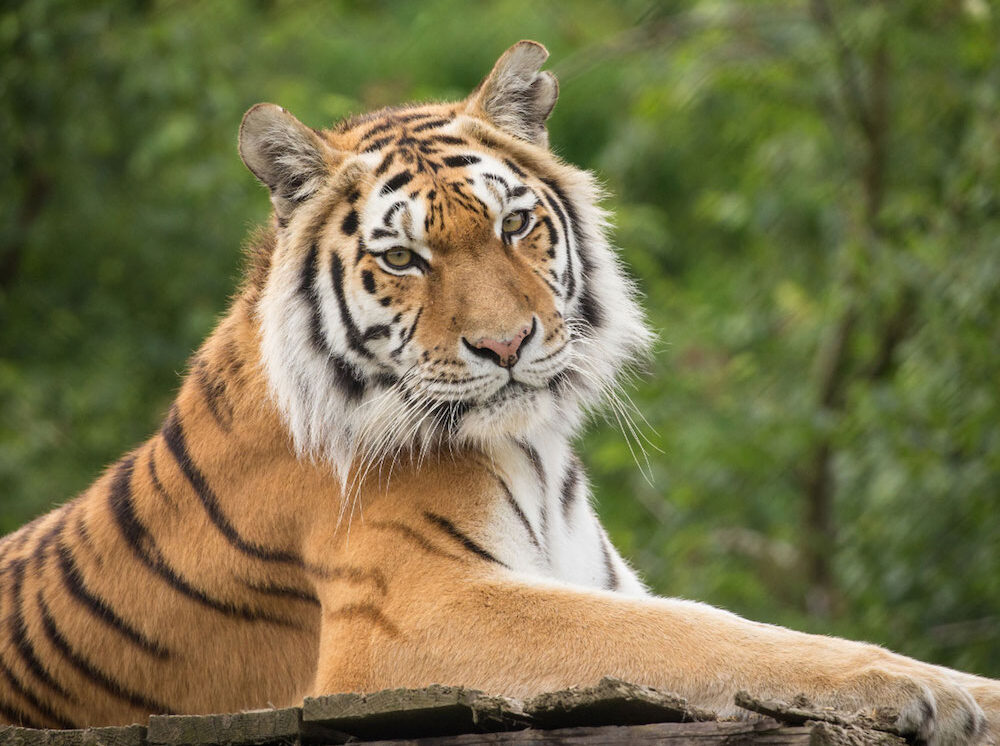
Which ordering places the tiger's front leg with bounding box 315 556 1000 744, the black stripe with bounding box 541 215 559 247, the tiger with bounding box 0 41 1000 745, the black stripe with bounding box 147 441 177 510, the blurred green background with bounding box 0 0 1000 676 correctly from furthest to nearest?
the blurred green background with bounding box 0 0 1000 676 → the black stripe with bounding box 541 215 559 247 → the black stripe with bounding box 147 441 177 510 → the tiger with bounding box 0 41 1000 745 → the tiger's front leg with bounding box 315 556 1000 744

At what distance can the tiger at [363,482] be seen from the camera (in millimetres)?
2850

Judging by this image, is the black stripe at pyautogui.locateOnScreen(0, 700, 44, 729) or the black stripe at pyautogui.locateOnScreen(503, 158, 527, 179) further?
the black stripe at pyautogui.locateOnScreen(503, 158, 527, 179)

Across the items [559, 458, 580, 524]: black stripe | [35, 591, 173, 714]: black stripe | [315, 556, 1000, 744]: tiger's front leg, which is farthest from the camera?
[559, 458, 580, 524]: black stripe

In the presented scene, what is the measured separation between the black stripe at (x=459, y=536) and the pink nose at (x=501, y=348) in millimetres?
375

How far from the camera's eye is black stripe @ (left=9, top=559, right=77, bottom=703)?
3131mm

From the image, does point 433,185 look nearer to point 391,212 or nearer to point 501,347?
point 391,212

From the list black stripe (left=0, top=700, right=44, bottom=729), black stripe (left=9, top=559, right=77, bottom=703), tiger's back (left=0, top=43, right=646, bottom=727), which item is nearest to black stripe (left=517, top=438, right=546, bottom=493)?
tiger's back (left=0, top=43, right=646, bottom=727)

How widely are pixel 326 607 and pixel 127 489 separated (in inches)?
26.1

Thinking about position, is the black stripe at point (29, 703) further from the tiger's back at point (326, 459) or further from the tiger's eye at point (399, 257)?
the tiger's eye at point (399, 257)

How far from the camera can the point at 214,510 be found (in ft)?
10.3

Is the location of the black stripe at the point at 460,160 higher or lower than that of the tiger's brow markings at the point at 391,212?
higher

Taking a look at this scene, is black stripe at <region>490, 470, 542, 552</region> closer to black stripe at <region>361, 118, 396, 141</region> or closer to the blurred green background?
black stripe at <region>361, 118, 396, 141</region>

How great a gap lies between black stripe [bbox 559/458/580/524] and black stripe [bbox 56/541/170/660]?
41.1 inches

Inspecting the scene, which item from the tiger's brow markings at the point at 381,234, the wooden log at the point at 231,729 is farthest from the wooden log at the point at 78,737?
the tiger's brow markings at the point at 381,234
